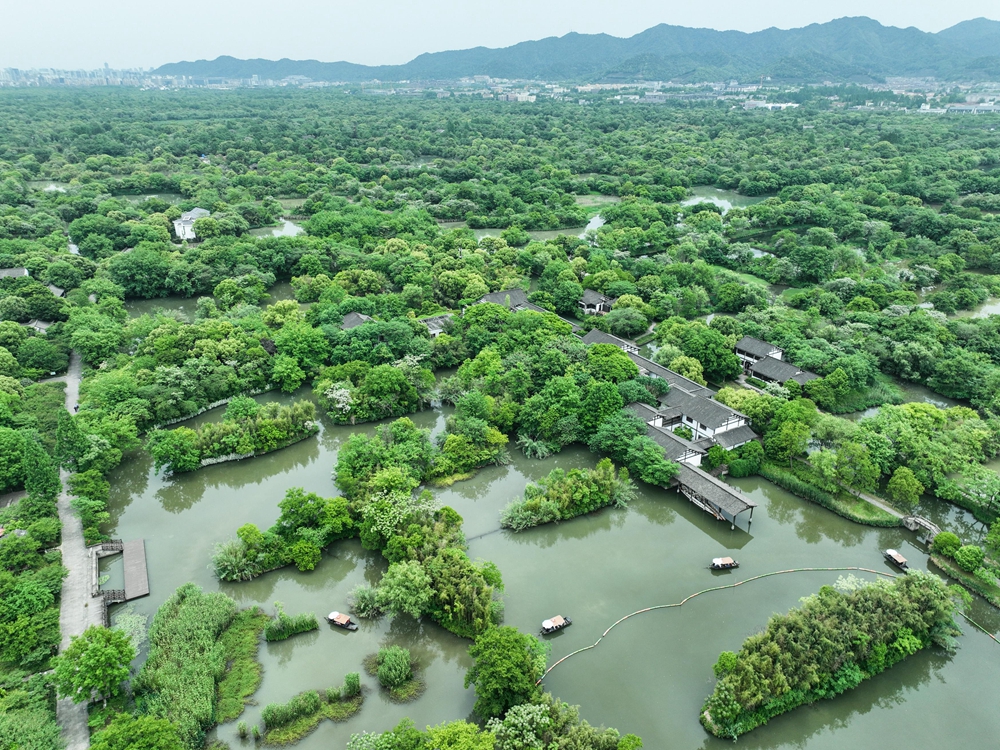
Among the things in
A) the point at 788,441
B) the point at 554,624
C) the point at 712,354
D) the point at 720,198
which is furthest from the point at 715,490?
the point at 720,198

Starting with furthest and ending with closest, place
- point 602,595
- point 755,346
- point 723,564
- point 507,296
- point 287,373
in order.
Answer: point 507,296, point 755,346, point 287,373, point 723,564, point 602,595

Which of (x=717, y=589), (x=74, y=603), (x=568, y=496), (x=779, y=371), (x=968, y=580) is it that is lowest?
(x=717, y=589)

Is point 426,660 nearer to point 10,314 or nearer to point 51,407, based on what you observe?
point 51,407

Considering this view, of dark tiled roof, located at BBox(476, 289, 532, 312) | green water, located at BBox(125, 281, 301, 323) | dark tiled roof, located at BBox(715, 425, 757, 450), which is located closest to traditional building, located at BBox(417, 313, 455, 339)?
dark tiled roof, located at BBox(476, 289, 532, 312)

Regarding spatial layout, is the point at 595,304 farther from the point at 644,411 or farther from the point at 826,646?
the point at 826,646

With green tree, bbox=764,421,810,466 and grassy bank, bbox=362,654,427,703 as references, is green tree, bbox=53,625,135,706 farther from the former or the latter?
green tree, bbox=764,421,810,466

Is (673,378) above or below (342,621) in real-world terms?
above
